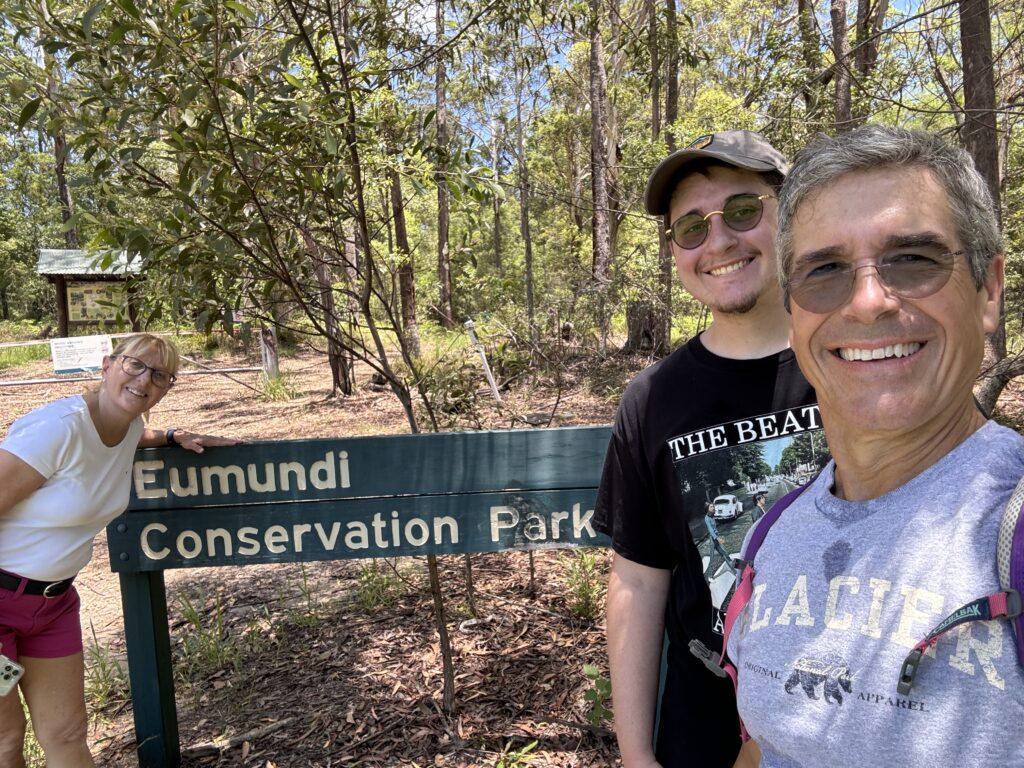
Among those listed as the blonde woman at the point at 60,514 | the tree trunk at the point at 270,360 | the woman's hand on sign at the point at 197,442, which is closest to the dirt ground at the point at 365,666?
the blonde woman at the point at 60,514

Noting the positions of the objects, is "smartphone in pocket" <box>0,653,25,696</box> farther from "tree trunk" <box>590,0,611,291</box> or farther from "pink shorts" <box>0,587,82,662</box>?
"tree trunk" <box>590,0,611,291</box>

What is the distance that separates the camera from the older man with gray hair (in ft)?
2.46

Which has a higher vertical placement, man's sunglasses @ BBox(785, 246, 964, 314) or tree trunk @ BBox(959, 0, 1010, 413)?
tree trunk @ BBox(959, 0, 1010, 413)

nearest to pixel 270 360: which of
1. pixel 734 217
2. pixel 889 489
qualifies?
pixel 734 217

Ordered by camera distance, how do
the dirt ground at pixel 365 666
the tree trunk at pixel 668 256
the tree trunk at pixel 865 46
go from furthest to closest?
the tree trunk at pixel 865 46
the tree trunk at pixel 668 256
the dirt ground at pixel 365 666

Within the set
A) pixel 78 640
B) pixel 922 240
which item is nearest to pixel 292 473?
pixel 78 640

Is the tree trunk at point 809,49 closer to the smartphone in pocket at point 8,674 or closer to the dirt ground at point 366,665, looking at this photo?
the dirt ground at point 366,665

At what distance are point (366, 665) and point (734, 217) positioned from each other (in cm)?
269

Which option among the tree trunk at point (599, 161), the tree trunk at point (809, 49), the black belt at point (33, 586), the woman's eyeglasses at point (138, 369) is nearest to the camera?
the black belt at point (33, 586)

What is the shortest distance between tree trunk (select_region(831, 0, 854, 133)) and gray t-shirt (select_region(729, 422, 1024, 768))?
4.92m

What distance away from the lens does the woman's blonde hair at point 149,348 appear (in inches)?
90.4

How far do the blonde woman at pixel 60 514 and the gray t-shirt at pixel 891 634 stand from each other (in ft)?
6.12

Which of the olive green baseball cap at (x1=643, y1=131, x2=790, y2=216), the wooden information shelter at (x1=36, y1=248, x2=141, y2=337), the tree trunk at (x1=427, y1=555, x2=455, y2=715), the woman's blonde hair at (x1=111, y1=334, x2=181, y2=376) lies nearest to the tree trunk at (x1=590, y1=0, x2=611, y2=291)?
the tree trunk at (x1=427, y1=555, x2=455, y2=715)

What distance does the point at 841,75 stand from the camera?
5.34 meters
